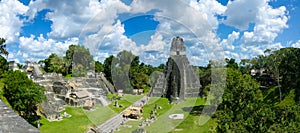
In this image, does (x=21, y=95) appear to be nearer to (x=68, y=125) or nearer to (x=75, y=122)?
(x=68, y=125)

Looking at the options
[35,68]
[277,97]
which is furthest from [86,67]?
[277,97]

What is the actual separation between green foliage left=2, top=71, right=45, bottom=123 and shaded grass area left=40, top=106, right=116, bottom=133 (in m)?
2.11

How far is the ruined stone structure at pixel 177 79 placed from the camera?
48.0m

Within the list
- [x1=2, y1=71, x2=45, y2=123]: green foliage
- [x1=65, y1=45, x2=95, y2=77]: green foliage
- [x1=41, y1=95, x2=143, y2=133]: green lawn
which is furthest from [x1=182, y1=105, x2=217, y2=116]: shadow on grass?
[x1=65, y1=45, x2=95, y2=77]: green foliage

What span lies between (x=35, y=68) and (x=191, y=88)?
32.3 m

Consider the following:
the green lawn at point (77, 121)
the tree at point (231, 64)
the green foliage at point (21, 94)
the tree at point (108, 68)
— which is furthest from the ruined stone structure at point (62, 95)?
the tree at point (231, 64)

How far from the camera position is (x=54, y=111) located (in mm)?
31359

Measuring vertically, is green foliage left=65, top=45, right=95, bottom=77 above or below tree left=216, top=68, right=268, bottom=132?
above

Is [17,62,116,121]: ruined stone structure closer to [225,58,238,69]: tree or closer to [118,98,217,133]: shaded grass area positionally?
[118,98,217,133]: shaded grass area

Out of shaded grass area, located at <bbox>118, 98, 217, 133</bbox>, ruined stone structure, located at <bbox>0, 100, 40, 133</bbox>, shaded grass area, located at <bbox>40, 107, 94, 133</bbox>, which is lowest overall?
shaded grass area, located at <bbox>118, 98, 217, 133</bbox>

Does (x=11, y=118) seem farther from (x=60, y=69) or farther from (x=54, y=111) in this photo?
(x=60, y=69)

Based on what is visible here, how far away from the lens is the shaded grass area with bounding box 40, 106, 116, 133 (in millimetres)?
26641

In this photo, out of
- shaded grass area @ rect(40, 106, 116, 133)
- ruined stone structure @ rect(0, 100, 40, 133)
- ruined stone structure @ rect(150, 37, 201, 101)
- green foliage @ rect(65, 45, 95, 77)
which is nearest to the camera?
ruined stone structure @ rect(0, 100, 40, 133)

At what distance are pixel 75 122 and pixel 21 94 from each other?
6411 mm
